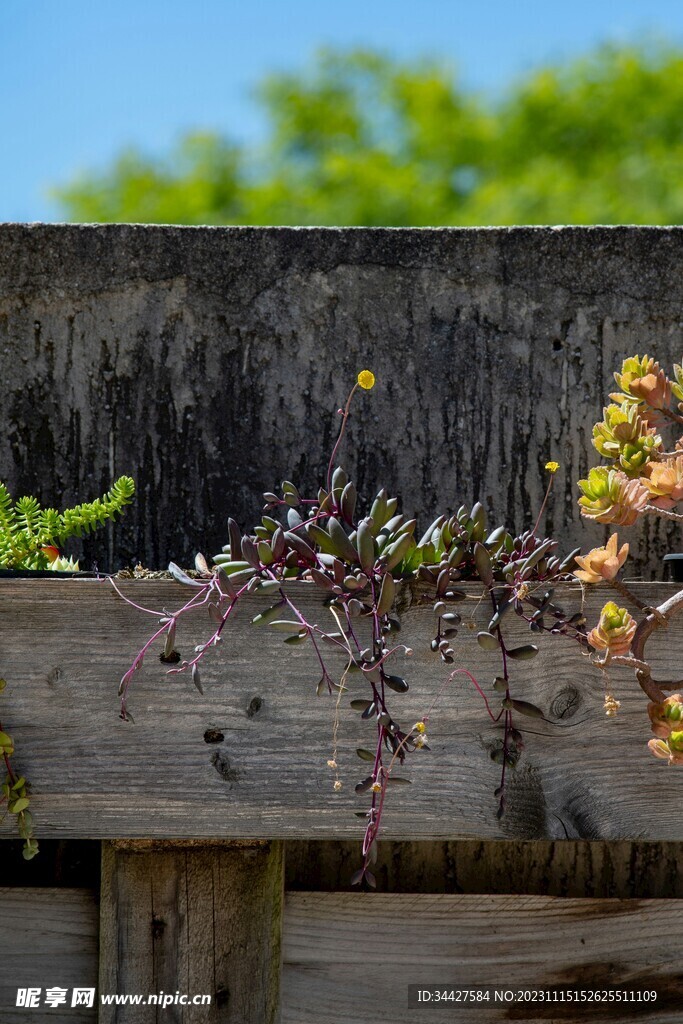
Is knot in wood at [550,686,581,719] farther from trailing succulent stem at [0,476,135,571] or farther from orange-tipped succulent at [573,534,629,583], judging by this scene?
trailing succulent stem at [0,476,135,571]

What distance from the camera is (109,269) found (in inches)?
59.8

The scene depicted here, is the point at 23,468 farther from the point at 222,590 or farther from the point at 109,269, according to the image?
the point at 222,590

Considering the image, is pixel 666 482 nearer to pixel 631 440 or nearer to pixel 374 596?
pixel 631 440

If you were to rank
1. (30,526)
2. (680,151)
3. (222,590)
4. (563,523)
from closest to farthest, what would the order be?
(222,590) < (30,526) < (563,523) < (680,151)

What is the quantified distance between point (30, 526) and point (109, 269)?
1.55ft

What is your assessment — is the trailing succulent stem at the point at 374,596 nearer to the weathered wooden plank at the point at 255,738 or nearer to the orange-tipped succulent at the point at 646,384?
the weathered wooden plank at the point at 255,738

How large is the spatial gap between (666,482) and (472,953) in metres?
0.67

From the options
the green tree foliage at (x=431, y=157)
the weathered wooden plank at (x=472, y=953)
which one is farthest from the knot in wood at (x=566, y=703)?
the green tree foliage at (x=431, y=157)

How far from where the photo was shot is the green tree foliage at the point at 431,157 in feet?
32.9

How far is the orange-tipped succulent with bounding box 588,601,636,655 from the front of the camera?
1.01 m

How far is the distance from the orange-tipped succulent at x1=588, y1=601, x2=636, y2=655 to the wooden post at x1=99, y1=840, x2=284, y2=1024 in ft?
1.69

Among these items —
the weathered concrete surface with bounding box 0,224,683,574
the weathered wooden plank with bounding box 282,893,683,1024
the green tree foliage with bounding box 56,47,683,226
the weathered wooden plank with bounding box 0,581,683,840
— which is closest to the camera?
the weathered wooden plank with bounding box 0,581,683,840

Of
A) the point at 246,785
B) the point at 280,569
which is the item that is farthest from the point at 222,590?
the point at 246,785

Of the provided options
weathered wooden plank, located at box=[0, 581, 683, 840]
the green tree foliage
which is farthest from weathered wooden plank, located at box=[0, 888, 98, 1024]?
the green tree foliage
